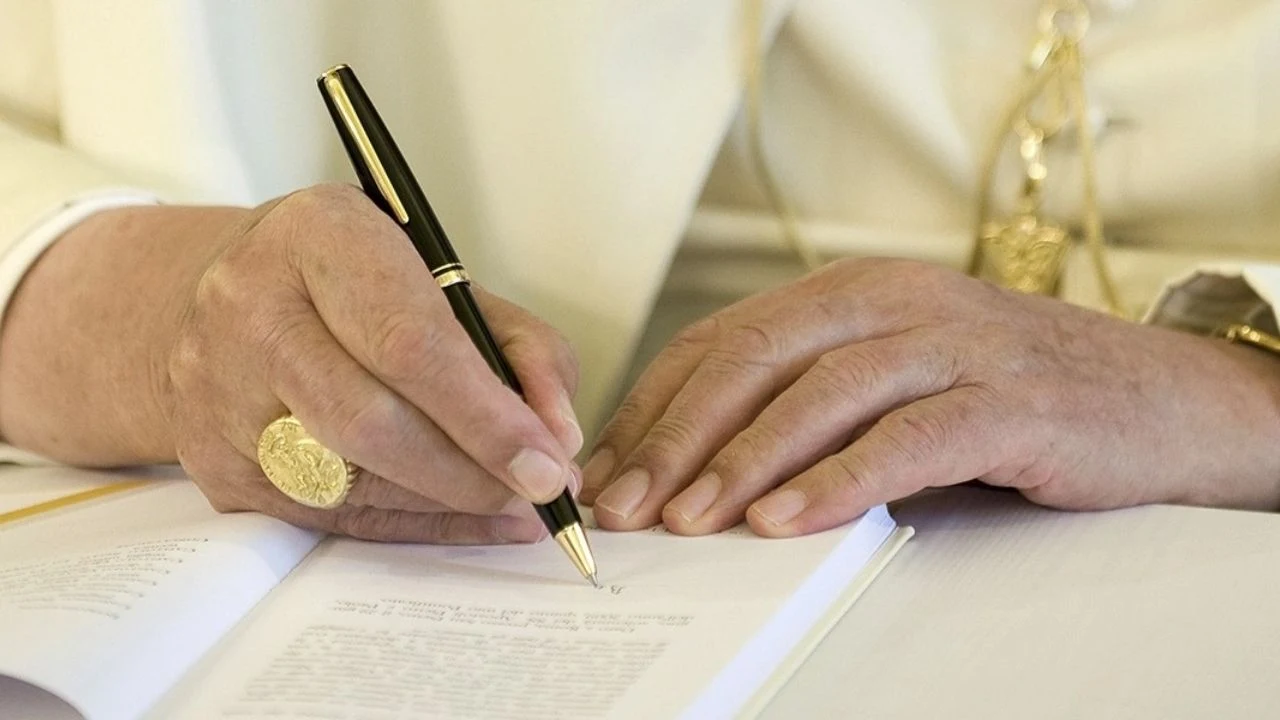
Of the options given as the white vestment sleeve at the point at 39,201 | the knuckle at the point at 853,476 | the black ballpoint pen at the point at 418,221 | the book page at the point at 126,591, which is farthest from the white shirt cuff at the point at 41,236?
the knuckle at the point at 853,476

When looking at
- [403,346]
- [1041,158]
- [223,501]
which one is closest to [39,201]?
[223,501]

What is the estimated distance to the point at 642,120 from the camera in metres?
0.87

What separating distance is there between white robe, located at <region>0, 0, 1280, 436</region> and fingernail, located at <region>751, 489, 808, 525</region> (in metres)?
0.27

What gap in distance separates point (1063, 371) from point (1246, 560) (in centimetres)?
13

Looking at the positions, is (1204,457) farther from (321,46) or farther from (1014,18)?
(321,46)

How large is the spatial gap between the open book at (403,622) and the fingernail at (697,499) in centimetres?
1

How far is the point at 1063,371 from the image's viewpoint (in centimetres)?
69

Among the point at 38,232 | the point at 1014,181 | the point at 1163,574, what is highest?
the point at 1014,181

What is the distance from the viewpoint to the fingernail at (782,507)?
61 cm

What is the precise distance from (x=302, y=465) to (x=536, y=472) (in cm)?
11

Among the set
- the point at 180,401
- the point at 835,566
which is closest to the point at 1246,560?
the point at 835,566

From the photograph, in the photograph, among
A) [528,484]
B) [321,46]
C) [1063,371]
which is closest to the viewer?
[528,484]

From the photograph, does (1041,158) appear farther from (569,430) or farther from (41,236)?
(41,236)

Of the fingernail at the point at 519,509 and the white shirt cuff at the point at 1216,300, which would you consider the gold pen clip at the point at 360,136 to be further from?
the white shirt cuff at the point at 1216,300
